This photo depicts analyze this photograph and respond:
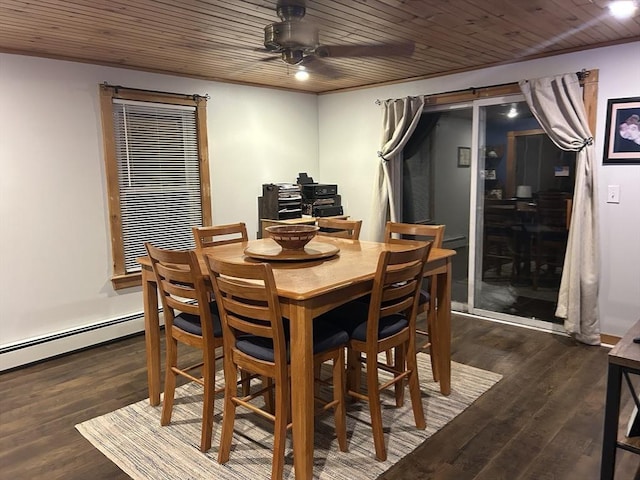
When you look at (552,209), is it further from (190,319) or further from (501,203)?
(190,319)

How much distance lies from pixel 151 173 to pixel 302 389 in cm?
285

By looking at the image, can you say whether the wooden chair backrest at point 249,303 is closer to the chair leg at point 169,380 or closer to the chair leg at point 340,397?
the chair leg at point 340,397

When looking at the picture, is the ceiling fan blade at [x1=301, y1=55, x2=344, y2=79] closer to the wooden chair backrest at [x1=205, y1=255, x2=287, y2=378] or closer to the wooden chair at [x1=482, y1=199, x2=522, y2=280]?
the wooden chair at [x1=482, y1=199, x2=522, y2=280]

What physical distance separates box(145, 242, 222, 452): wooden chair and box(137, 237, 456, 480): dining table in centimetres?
24

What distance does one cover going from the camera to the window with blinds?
395 centimetres

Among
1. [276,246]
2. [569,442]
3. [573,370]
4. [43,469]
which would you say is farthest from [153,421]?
[573,370]

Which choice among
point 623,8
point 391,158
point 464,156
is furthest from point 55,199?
point 623,8

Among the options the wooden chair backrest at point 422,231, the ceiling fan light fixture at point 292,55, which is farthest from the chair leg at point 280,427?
the ceiling fan light fixture at point 292,55

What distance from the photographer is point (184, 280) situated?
2.32 m

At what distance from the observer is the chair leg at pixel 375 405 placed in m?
2.28

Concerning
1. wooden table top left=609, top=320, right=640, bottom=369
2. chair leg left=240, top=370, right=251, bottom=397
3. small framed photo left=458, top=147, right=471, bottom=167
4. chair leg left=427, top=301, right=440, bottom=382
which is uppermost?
small framed photo left=458, top=147, right=471, bottom=167

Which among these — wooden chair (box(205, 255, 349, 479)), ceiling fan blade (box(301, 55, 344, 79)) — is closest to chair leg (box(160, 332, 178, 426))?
wooden chair (box(205, 255, 349, 479))

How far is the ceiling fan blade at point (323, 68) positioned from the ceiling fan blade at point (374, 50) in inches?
14.0

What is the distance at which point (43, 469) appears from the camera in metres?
2.29
